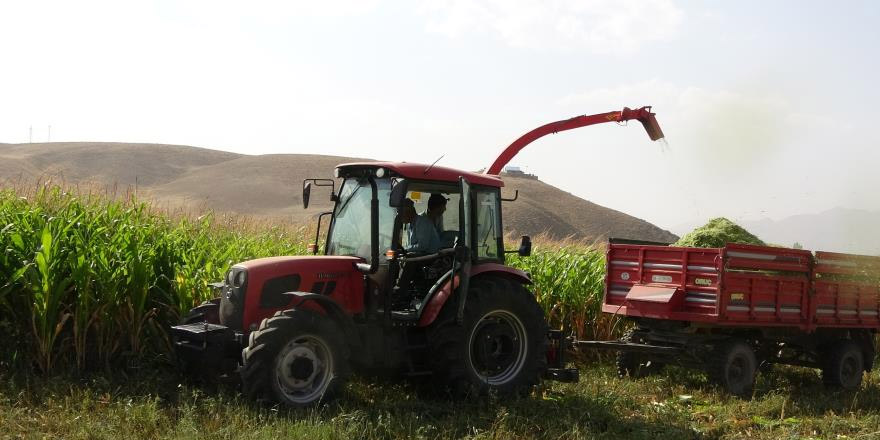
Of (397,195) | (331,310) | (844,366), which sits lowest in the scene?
(844,366)

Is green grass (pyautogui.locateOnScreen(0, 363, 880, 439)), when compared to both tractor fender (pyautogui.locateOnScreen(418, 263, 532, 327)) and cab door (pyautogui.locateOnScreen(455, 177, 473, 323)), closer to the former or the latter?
tractor fender (pyautogui.locateOnScreen(418, 263, 532, 327))

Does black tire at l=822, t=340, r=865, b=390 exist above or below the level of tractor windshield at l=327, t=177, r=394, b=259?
below

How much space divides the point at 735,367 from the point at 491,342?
3.21 metres

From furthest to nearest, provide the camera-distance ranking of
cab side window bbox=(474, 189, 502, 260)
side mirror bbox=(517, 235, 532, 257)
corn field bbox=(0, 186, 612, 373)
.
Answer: cab side window bbox=(474, 189, 502, 260) < side mirror bbox=(517, 235, 532, 257) < corn field bbox=(0, 186, 612, 373)

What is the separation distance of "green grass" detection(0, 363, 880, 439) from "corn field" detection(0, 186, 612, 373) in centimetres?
51

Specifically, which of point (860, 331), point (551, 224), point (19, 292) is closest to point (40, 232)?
point (19, 292)

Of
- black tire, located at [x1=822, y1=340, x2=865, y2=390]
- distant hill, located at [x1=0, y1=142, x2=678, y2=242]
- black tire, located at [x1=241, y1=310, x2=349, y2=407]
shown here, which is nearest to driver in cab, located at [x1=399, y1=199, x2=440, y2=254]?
black tire, located at [x1=241, y1=310, x2=349, y2=407]

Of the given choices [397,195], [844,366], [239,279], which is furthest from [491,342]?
[844,366]

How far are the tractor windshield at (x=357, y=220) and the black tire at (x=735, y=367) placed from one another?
13.4 ft

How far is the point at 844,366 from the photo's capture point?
1006 cm

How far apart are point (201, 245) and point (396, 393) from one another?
3360mm

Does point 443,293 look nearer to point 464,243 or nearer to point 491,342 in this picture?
point 464,243

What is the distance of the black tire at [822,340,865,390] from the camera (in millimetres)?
9867

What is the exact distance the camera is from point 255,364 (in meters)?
6.23
